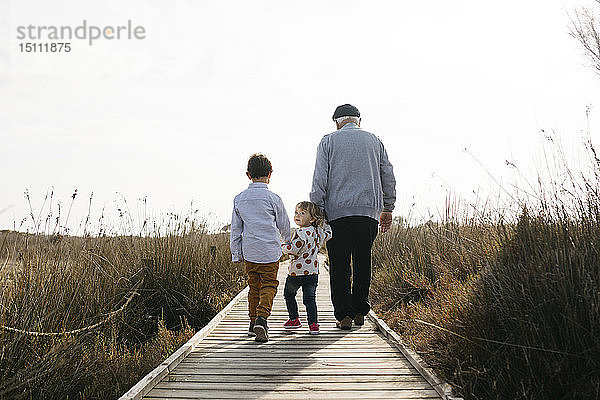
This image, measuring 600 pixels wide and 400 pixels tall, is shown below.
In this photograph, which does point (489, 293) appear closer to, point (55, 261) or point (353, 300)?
point (353, 300)

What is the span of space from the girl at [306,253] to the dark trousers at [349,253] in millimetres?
141

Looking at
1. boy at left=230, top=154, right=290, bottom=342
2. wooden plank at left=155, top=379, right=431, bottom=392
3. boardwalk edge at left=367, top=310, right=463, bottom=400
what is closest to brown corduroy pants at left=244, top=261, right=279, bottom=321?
boy at left=230, top=154, right=290, bottom=342

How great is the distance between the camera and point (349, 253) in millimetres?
5371

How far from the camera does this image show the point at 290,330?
18.6 ft

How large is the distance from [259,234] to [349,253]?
33.3 inches

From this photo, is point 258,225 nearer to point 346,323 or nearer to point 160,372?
point 346,323

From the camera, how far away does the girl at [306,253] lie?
5.47m

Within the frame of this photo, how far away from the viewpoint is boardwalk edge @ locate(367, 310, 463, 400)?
11.2 ft

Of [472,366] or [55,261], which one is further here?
[55,261]

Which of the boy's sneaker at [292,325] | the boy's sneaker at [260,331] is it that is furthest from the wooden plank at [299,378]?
the boy's sneaker at [292,325]

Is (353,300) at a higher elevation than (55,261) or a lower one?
lower

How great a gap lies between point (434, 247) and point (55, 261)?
Result: 13.8 ft

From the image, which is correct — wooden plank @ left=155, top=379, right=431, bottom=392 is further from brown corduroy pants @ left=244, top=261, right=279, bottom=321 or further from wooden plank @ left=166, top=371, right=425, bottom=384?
brown corduroy pants @ left=244, top=261, right=279, bottom=321

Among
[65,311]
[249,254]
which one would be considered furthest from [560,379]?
[65,311]
